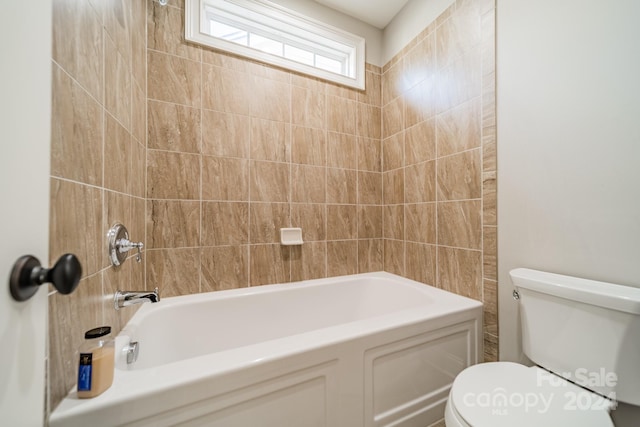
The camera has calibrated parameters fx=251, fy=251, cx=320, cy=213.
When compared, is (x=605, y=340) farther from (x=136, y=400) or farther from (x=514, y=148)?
(x=136, y=400)

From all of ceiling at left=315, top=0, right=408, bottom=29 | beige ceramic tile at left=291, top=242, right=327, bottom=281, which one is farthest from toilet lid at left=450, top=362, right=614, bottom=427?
ceiling at left=315, top=0, right=408, bottom=29

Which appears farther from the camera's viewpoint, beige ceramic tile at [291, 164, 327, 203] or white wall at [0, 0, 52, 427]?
beige ceramic tile at [291, 164, 327, 203]

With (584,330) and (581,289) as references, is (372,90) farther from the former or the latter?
(584,330)

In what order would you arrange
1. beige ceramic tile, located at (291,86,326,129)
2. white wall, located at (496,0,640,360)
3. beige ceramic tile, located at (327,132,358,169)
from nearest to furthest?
white wall, located at (496,0,640,360) → beige ceramic tile, located at (291,86,326,129) → beige ceramic tile, located at (327,132,358,169)

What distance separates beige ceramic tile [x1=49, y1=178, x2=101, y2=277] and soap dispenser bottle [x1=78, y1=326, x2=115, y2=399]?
0.65 ft

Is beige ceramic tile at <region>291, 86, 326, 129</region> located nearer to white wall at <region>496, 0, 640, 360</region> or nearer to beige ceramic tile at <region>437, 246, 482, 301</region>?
white wall at <region>496, 0, 640, 360</region>

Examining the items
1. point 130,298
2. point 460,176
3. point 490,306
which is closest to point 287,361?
point 130,298

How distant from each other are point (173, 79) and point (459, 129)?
5.93ft

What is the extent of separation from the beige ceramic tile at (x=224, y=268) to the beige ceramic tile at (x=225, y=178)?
36cm

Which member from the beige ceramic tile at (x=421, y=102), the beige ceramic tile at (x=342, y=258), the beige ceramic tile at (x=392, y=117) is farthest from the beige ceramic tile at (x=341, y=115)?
the beige ceramic tile at (x=342, y=258)

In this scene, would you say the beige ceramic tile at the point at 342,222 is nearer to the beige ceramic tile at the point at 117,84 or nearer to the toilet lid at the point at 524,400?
the toilet lid at the point at 524,400

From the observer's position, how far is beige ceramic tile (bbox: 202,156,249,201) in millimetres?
1644

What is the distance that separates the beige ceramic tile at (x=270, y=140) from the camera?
1.77 m

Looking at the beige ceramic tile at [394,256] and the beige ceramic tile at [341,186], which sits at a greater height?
the beige ceramic tile at [341,186]
